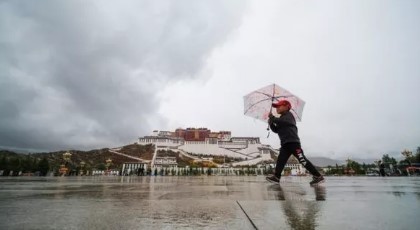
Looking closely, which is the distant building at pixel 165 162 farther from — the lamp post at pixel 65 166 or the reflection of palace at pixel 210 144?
the lamp post at pixel 65 166

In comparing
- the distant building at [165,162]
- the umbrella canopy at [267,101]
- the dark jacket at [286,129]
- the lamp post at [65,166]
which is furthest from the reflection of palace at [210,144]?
the dark jacket at [286,129]

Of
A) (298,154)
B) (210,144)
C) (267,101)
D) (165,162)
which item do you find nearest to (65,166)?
(267,101)

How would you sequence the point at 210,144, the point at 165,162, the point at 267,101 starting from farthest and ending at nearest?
the point at 210,144, the point at 165,162, the point at 267,101

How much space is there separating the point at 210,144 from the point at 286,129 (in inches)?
6549

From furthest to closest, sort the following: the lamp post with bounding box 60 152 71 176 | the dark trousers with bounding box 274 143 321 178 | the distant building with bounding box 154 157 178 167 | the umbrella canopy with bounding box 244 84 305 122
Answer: the distant building with bounding box 154 157 178 167
the lamp post with bounding box 60 152 71 176
the umbrella canopy with bounding box 244 84 305 122
the dark trousers with bounding box 274 143 321 178

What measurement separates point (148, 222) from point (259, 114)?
7.65 meters

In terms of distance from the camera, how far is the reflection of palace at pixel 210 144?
541 ft

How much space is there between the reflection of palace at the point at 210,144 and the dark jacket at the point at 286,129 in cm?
14560

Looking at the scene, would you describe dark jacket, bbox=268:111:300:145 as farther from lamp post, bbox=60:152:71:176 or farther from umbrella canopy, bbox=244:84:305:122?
lamp post, bbox=60:152:71:176

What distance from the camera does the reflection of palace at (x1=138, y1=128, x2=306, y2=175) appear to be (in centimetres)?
16500

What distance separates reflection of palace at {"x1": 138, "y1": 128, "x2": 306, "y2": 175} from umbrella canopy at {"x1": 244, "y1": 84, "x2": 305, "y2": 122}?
144 meters

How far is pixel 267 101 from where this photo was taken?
928 centimetres

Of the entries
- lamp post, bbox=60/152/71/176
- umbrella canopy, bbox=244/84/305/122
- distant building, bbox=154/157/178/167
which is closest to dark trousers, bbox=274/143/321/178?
umbrella canopy, bbox=244/84/305/122

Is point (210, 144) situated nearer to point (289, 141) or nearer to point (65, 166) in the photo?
point (65, 166)
